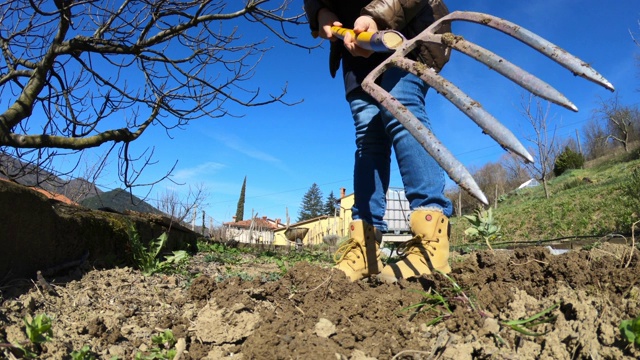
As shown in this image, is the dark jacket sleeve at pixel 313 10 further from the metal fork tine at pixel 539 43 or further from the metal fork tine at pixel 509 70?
the metal fork tine at pixel 509 70

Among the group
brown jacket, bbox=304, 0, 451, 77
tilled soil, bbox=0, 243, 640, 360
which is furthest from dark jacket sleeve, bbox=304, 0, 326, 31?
tilled soil, bbox=0, 243, 640, 360

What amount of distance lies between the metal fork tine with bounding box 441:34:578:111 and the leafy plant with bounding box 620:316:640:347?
0.63m

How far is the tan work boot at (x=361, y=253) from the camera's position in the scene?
1.92m

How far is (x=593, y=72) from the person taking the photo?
4.58 ft

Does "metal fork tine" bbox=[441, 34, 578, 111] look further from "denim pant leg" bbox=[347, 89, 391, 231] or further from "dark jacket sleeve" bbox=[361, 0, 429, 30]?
"denim pant leg" bbox=[347, 89, 391, 231]

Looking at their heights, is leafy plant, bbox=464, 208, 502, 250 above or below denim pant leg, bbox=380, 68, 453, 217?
below

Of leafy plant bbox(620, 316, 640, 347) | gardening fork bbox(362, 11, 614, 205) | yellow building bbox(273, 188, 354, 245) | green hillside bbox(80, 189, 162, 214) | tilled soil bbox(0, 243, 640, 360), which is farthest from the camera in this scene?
yellow building bbox(273, 188, 354, 245)

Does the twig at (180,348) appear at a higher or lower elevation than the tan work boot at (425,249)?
lower

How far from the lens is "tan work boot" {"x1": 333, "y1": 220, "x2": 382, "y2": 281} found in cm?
192

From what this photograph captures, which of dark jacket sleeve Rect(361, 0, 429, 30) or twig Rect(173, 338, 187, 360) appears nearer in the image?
twig Rect(173, 338, 187, 360)

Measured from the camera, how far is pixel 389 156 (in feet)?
7.53

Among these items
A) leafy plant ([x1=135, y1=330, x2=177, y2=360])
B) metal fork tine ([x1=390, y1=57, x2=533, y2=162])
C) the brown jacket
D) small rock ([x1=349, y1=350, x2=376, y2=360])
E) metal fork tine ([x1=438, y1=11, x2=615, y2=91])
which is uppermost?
the brown jacket

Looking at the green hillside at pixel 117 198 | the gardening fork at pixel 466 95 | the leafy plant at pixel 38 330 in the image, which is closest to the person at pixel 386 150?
the gardening fork at pixel 466 95

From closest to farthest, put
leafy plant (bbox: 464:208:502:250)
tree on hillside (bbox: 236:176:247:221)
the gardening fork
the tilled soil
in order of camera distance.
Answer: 1. the tilled soil
2. the gardening fork
3. leafy plant (bbox: 464:208:502:250)
4. tree on hillside (bbox: 236:176:247:221)
